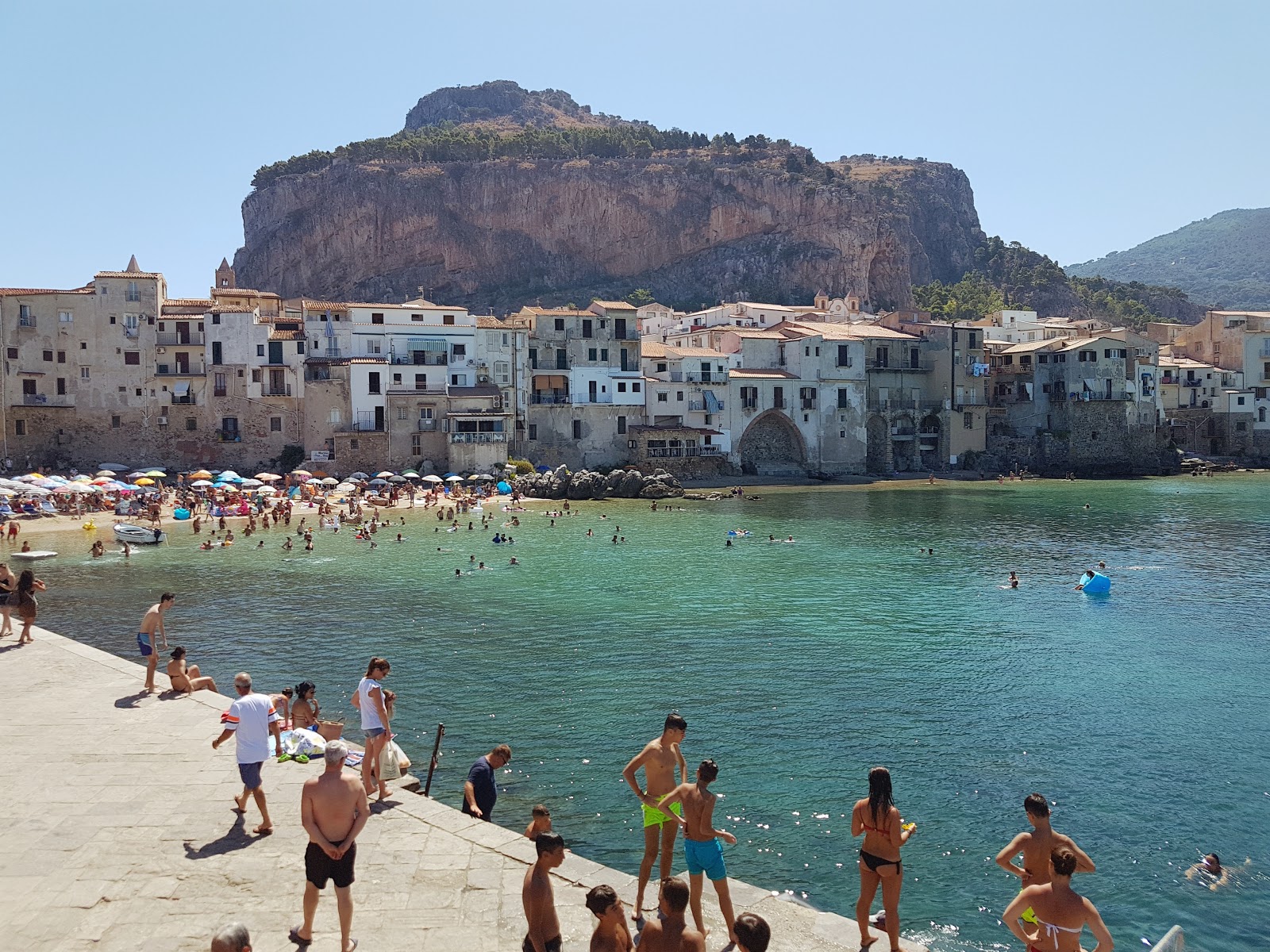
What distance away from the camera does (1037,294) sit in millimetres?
142125

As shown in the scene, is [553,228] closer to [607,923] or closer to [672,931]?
[607,923]

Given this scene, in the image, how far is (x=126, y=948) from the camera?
25.1 ft

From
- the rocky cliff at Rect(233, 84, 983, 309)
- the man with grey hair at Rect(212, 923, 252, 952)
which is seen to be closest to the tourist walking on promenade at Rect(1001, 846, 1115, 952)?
the man with grey hair at Rect(212, 923, 252, 952)

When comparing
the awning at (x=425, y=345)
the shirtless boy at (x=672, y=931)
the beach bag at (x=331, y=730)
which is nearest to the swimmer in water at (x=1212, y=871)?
the shirtless boy at (x=672, y=931)

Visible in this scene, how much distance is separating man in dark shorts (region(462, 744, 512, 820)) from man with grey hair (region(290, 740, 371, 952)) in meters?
3.62

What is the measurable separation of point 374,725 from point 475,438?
51957 mm

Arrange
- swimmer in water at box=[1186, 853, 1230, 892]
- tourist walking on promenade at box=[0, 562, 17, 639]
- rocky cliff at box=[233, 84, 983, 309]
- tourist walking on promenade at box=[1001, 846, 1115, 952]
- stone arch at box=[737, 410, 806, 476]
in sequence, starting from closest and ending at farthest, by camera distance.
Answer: tourist walking on promenade at box=[1001, 846, 1115, 952] < swimmer in water at box=[1186, 853, 1230, 892] < tourist walking on promenade at box=[0, 562, 17, 639] < stone arch at box=[737, 410, 806, 476] < rocky cliff at box=[233, 84, 983, 309]

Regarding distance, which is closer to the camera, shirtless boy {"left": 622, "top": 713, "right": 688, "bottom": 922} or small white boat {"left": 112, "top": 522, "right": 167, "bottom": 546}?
shirtless boy {"left": 622, "top": 713, "right": 688, "bottom": 922}

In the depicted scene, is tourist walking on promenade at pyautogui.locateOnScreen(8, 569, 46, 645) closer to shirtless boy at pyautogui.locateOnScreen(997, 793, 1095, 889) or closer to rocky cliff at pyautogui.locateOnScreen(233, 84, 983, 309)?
shirtless boy at pyautogui.locateOnScreen(997, 793, 1095, 889)

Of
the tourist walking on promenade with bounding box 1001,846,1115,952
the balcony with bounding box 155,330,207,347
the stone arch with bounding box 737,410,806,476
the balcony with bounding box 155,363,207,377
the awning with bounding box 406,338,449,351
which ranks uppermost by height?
the balcony with bounding box 155,330,207,347

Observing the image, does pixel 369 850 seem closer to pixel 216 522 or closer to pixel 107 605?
pixel 107 605

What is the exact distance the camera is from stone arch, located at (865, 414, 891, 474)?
7725cm

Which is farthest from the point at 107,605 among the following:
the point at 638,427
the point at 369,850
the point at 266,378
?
the point at 638,427

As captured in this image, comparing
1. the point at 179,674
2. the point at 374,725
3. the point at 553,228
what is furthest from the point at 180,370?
the point at 553,228
